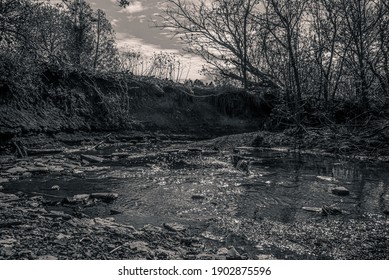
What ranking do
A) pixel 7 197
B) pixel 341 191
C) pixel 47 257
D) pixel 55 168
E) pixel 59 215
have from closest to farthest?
pixel 47 257 < pixel 59 215 < pixel 7 197 < pixel 341 191 < pixel 55 168

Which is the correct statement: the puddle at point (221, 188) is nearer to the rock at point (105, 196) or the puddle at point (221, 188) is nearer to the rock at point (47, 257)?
the rock at point (105, 196)

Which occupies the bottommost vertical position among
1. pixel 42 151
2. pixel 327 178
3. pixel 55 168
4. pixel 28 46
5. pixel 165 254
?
pixel 165 254

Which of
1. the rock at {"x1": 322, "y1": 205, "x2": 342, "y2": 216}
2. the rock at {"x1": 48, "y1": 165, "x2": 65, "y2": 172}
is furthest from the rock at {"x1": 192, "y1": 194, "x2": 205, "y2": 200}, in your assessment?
the rock at {"x1": 48, "y1": 165, "x2": 65, "y2": 172}

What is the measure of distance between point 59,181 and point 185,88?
11128 millimetres

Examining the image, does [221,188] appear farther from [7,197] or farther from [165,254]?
[7,197]

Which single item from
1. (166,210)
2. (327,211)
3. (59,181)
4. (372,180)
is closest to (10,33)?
(59,181)

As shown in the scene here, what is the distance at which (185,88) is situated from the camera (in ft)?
53.6

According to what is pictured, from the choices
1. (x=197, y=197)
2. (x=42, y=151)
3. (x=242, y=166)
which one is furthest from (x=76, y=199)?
(x=42, y=151)

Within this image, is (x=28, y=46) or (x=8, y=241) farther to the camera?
(x=28, y=46)

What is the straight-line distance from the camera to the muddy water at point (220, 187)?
446 centimetres

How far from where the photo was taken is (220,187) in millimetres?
5844

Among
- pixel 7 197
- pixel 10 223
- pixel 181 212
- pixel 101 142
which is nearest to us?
pixel 10 223

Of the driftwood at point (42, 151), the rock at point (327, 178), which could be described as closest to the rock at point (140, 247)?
the rock at point (327, 178)

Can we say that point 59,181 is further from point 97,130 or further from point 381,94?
point 381,94
